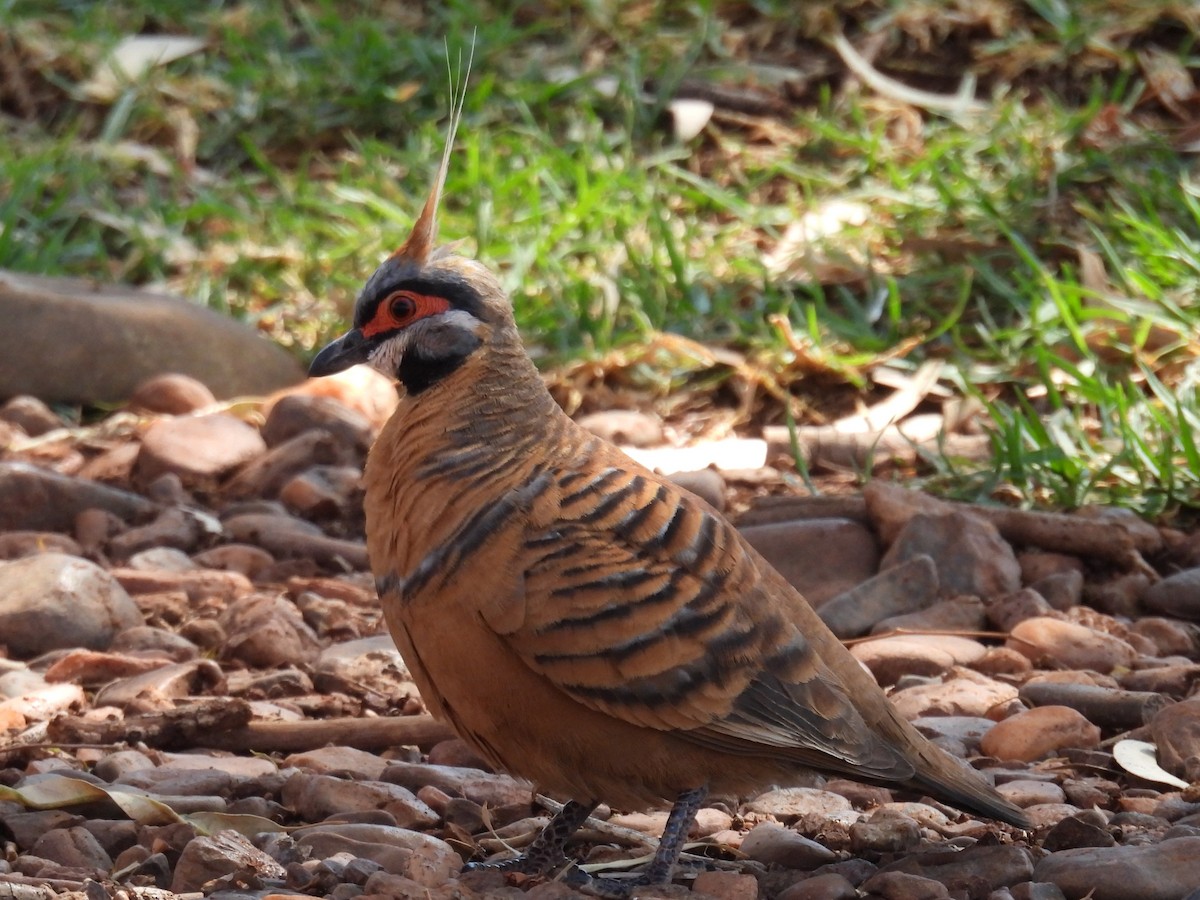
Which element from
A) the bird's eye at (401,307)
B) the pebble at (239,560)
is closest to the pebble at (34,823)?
the bird's eye at (401,307)

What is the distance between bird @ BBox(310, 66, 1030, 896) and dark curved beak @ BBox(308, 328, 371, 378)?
0.64 ft

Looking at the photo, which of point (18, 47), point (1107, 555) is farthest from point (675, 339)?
point (18, 47)

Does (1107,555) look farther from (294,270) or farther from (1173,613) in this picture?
(294,270)

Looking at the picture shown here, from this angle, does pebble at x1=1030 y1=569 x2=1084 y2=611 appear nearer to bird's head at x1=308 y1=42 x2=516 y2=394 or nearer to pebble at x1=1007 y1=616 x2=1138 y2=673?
pebble at x1=1007 y1=616 x2=1138 y2=673

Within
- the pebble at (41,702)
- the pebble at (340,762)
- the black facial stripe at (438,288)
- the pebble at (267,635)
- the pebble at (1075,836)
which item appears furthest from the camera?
the pebble at (267,635)

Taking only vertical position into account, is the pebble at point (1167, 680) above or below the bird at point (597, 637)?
below

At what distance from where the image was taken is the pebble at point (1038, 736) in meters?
3.55

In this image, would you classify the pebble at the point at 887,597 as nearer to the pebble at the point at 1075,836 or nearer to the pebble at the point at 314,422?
the pebble at the point at 1075,836

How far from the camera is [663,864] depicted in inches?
116

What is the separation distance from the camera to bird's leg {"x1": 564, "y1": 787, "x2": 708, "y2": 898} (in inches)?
115

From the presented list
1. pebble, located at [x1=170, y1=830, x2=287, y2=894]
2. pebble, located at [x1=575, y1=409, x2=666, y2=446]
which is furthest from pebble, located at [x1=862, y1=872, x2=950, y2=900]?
pebble, located at [x1=575, y1=409, x2=666, y2=446]

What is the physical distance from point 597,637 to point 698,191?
4.41 meters

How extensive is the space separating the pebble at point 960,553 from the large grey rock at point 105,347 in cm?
276

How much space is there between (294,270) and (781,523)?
3.12 m
